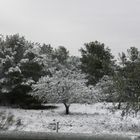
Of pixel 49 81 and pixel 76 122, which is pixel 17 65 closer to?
pixel 49 81

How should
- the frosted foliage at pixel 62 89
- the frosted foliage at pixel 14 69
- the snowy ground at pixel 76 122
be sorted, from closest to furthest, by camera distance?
the snowy ground at pixel 76 122 < the frosted foliage at pixel 62 89 < the frosted foliage at pixel 14 69

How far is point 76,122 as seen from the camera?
23703 millimetres

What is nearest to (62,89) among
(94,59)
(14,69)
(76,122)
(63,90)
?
(63,90)

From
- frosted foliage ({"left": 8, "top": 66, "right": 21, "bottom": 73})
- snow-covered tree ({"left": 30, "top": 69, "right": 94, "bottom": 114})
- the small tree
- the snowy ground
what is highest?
the small tree

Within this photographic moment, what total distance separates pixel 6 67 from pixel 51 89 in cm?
501

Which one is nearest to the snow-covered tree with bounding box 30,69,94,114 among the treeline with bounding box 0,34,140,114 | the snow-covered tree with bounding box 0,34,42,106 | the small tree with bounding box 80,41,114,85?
the treeline with bounding box 0,34,140,114

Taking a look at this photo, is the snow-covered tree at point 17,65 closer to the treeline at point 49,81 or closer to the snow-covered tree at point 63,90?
the treeline at point 49,81

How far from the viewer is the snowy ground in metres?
22.6

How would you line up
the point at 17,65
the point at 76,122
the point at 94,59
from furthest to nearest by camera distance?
1. the point at 94,59
2. the point at 17,65
3. the point at 76,122

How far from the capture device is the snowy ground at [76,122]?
2256cm

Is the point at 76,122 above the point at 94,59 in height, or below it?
below

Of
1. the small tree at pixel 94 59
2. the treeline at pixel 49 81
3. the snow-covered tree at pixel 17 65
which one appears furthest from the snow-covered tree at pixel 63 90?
the small tree at pixel 94 59

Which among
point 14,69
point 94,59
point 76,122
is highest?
point 94,59

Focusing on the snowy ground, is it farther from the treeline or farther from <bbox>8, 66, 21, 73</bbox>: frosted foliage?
<bbox>8, 66, 21, 73</bbox>: frosted foliage
